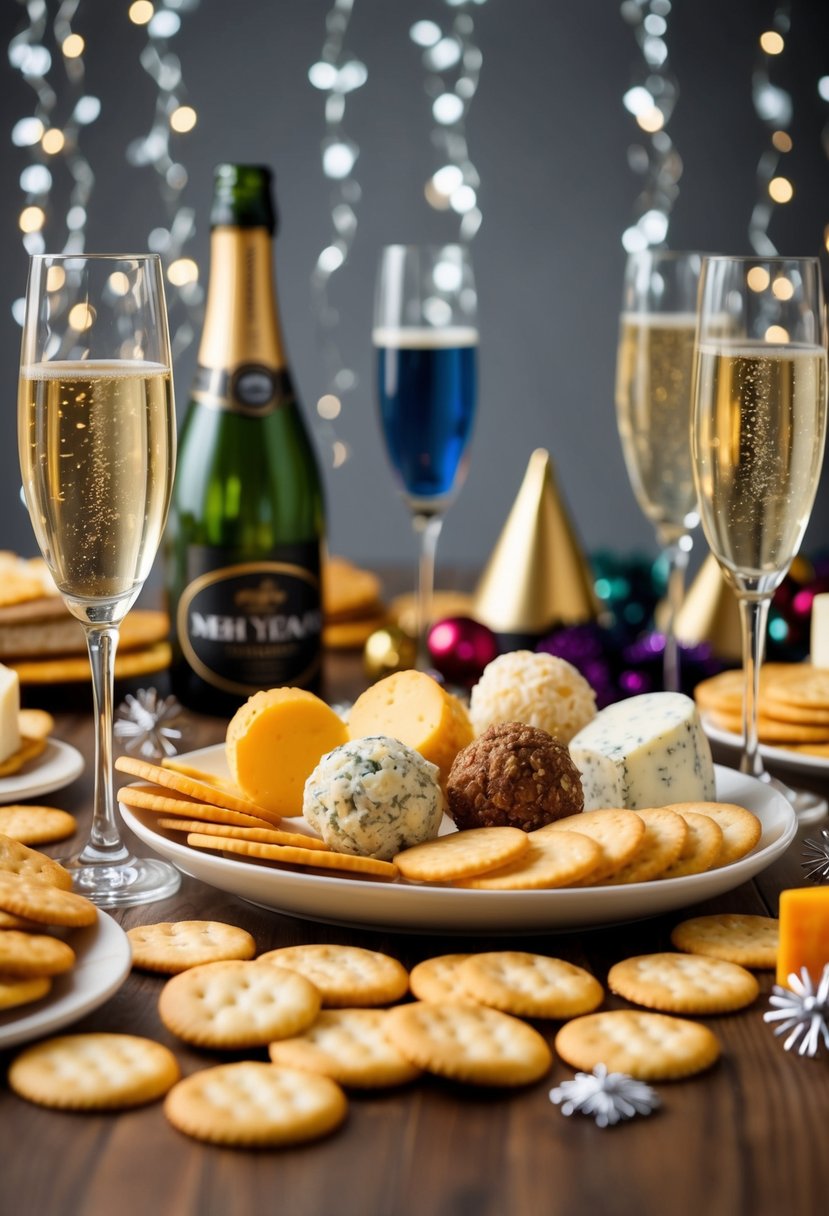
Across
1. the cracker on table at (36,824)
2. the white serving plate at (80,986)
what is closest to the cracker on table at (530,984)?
the white serving plate at (80,986)

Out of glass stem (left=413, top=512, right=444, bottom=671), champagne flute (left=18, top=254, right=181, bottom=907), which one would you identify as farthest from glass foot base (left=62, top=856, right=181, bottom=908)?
glass stem (left=413, top=512, right=444, bottom=671)

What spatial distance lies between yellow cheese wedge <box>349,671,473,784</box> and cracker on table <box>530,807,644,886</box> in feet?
0.46

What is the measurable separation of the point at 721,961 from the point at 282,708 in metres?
0.41

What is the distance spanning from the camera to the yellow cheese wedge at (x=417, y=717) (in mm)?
1132

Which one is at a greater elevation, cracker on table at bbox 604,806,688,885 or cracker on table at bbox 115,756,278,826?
cracker on table at bbox 115,756,278,826

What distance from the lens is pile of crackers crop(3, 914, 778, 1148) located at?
28.1 inches

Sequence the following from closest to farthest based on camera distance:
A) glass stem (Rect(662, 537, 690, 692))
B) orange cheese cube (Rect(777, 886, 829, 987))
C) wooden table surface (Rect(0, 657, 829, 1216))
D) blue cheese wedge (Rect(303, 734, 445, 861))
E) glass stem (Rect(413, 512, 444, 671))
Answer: wooden table surface (Rect(0, 657, 829, 1216))
orange cheese cube (Rect(777, 886, 829, 987))
blue cheese wedge (Rect(303, 734, 445, 861))
glass stem (Rect(662, 537, 690, 692))
glass stem (Rect(413, 512, 444, 671))

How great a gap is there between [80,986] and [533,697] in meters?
0.53

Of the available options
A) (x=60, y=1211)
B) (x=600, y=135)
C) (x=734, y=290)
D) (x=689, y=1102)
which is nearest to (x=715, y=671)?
(x=734, y=290)

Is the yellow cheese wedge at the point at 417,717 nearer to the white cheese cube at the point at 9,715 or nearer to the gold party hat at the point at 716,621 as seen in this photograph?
the white cheese cube at the point at 9,715

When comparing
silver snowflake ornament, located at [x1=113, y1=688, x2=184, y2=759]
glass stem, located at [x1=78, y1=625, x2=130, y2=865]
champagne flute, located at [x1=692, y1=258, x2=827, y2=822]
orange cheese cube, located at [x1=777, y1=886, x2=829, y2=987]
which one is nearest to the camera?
orange cheese cube, located at [x1=777, y1=886, x2=829, y2=987]

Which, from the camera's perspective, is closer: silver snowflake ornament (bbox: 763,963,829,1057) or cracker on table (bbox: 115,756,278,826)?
silver snowflake ornament (bbox: 763,963,829,1057)

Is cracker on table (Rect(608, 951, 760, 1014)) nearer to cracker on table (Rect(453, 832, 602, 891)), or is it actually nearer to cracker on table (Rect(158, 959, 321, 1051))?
cracker on table (Rect(453, 832, 602, 891))

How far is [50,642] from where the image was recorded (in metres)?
1.68
